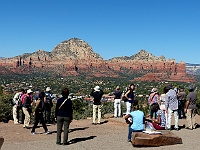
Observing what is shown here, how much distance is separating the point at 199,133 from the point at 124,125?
10.7ft

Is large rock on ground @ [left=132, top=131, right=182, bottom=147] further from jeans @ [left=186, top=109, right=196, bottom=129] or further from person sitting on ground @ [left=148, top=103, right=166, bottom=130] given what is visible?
jeans @ [left=186, top=109, right=196, bottom=129]

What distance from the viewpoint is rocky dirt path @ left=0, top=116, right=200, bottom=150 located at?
10.4 metres

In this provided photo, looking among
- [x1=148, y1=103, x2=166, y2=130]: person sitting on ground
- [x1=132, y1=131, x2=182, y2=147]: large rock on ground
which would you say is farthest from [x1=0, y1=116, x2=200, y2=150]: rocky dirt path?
[x1=148, y1=103, x2=166, y2=130]: person sitting on ground

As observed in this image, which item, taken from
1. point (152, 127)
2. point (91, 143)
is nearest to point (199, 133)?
point (152, 127)

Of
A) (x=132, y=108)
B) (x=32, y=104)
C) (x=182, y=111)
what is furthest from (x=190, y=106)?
(x=32, y=104)

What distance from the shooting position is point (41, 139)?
38.3 feet

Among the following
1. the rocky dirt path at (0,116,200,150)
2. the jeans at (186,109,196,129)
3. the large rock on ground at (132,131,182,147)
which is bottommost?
the rocky dirt path at (0,116,200,150)

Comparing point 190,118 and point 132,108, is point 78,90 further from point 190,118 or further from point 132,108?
point 132,108

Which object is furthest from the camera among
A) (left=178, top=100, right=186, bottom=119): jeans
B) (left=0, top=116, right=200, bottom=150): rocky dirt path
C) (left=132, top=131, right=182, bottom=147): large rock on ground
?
(left=178, top=100, right=186, bottom=119): jeans

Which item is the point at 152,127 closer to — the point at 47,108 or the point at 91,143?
the point at 91,143

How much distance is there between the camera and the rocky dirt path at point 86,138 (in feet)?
34.0

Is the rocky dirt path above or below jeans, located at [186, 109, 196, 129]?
below

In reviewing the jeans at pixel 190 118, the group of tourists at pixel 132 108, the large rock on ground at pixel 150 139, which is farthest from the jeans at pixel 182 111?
the large rock on ground at pixel 150 139

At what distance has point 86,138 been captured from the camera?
11922 millimetres
